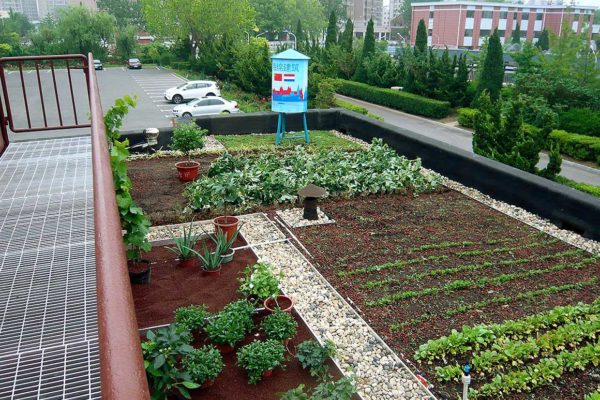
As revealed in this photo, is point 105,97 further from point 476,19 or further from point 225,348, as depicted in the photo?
point 476,19

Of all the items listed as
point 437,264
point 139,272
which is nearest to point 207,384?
point 139,272

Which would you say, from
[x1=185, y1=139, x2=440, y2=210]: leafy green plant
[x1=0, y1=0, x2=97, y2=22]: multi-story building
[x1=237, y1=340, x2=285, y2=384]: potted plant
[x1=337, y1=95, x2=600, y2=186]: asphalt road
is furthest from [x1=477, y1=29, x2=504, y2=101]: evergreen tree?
[x1=0, y1=0, x2=97, y2=22]: multi-story building

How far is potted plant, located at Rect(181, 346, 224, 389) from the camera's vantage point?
389cm

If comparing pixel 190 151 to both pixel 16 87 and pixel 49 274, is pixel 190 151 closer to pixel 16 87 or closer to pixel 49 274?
pixel 49 274

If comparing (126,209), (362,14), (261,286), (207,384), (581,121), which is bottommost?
(581,121)

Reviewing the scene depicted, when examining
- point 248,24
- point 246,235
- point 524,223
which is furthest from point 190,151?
point 248,24

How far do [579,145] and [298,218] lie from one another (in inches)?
515

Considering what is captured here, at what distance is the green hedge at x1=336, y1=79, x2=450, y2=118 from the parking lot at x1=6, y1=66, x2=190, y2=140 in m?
8.73

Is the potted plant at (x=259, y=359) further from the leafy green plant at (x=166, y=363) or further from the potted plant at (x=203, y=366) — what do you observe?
the leafy green plant at (x=166, y=363)

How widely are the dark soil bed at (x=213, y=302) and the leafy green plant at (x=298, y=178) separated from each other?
5.06 feet

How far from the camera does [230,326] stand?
4520mm

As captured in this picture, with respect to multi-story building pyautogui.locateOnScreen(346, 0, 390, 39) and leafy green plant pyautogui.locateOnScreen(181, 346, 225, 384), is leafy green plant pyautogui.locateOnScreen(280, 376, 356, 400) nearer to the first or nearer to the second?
leafy green plant pyautogui.locateOnScreen(181, 346, 225, 384)

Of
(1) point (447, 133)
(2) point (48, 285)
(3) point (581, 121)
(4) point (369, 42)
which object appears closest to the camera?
(2) point (48, 285)

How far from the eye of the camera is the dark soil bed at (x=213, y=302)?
13.5 feet
